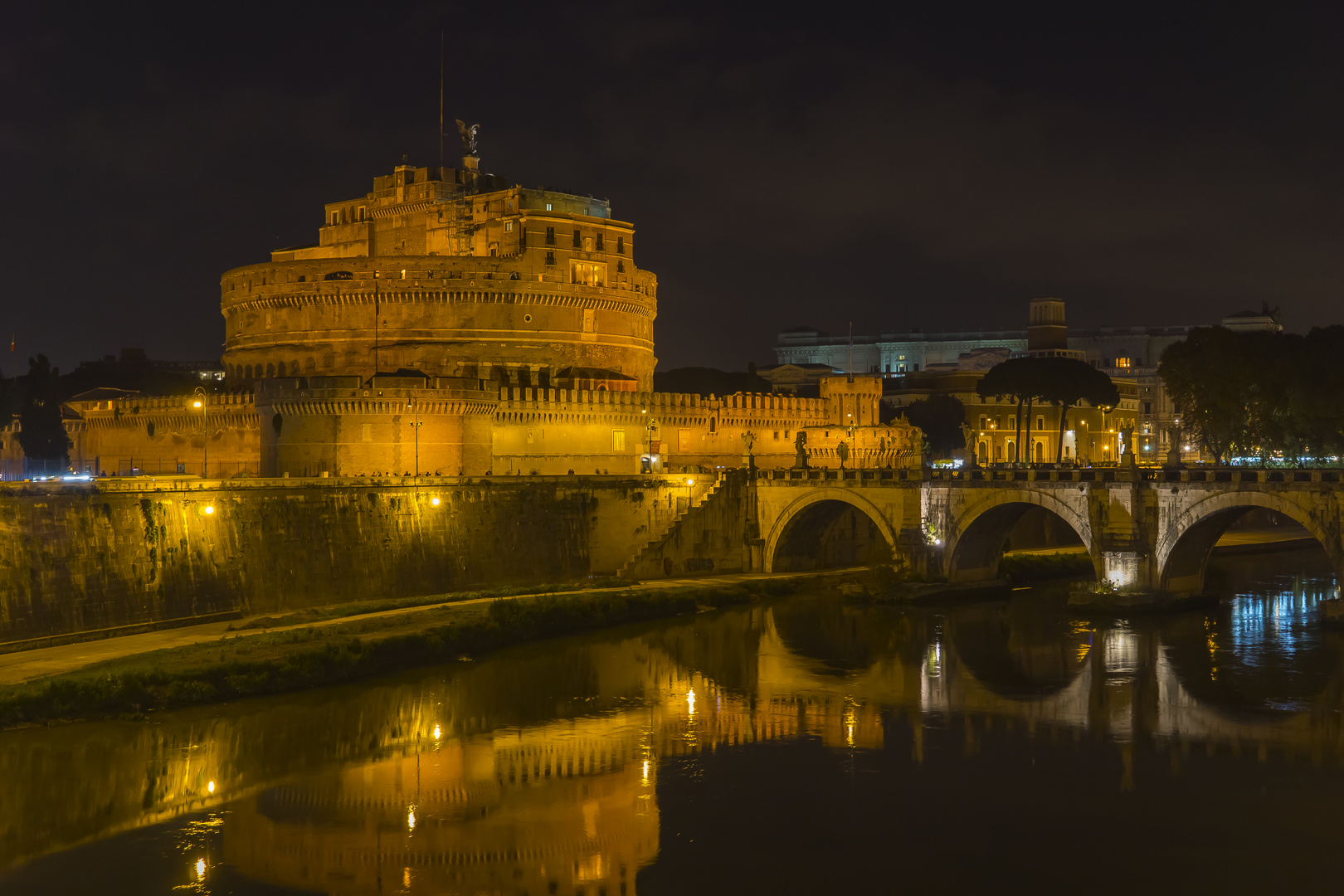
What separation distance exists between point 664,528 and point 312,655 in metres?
21.9

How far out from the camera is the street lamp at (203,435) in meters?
53.3

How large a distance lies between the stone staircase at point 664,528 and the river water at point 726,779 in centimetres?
1149

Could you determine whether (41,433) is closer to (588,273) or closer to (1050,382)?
(588,273)

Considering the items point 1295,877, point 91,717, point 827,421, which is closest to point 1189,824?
point 1295,877

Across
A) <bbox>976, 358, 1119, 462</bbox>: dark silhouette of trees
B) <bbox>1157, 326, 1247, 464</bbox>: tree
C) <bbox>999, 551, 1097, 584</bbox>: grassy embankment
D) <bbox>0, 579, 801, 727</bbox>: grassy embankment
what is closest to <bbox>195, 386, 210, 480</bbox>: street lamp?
<bbox>0, 579, 801, 727</bbox>: grassy embankment

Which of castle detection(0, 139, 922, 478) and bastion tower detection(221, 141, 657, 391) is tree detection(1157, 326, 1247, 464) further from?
bastion tower detection(221, 141, 657, 391)

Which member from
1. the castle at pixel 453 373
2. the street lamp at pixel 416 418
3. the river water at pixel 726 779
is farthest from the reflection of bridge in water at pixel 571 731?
the castle at pixel 453 373

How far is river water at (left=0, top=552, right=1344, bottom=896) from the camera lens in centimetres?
2102

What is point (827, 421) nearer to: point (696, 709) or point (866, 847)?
point (696, 709)

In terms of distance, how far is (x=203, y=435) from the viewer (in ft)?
185

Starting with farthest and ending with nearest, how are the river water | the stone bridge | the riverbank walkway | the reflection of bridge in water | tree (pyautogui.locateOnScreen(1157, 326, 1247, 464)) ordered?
tree (pyautogui.locateOnScreen(1157, 326, 1247, 464)) < the stone bridge < the riverbank walkway < the reflection of bridge in water < the river water

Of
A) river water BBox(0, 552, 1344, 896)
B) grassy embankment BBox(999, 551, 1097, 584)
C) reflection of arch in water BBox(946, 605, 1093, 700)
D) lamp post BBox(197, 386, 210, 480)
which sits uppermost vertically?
lamp post BBox(197, 386, 210, 480)

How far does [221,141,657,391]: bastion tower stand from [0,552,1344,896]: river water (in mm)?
23662

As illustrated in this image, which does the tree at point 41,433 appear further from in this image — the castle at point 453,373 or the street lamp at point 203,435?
the street lamp at point 203,435
